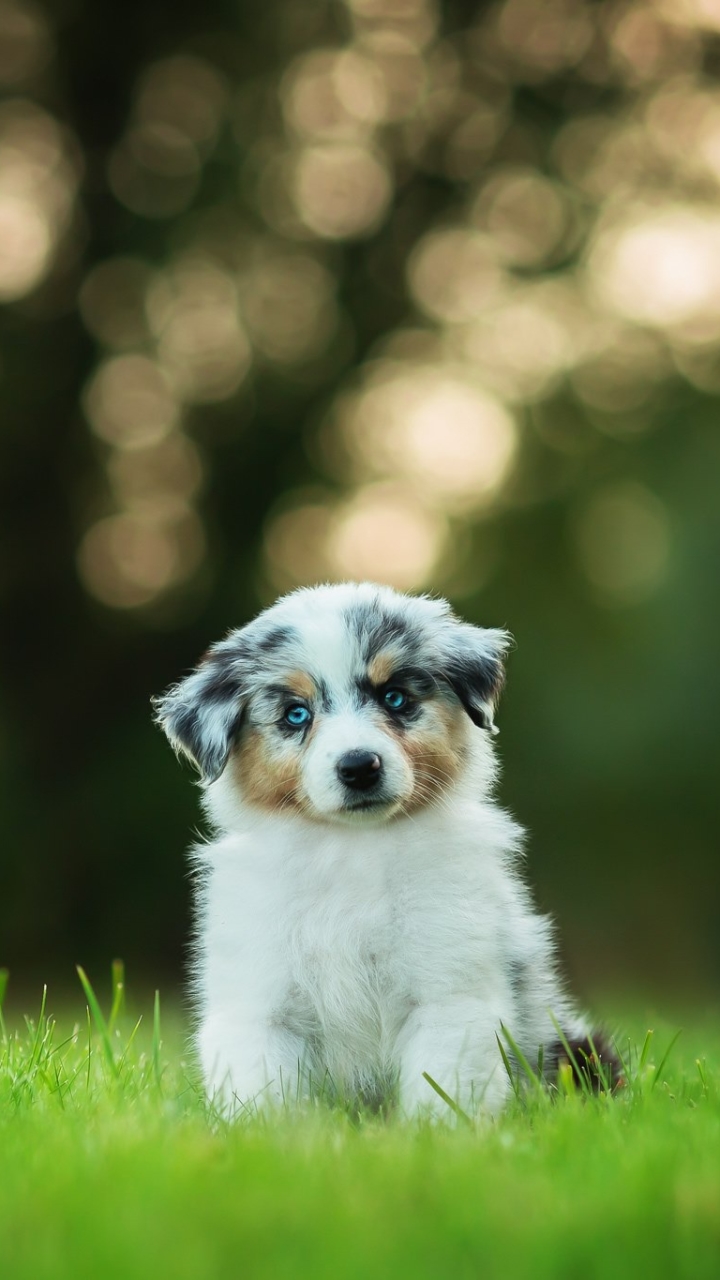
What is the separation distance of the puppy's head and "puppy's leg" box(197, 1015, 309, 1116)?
0.62 m

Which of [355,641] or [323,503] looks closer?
[355,641]

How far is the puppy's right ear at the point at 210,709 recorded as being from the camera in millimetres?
4461

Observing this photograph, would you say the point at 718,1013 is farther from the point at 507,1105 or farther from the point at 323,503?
the point at 323,503

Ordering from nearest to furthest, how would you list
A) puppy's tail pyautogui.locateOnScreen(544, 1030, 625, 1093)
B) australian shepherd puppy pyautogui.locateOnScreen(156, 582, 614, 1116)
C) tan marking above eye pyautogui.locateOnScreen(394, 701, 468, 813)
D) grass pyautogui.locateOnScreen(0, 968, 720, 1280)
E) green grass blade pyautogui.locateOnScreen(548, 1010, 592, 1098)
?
grass pyautogui.locateOnScreen(0, 968, 720, 1280)
green grass blade pyautogui.locateOnScreen(548, 1010, 592, 1098)
australian shepherd puppy pyautogui.locateOnScreen(156, 582, 614, 1116)
puppy's tail pyautogui.locateOnScreen(544, 1030, 625, 1093)
tan marking above eye pyautogui.locateOnScreen(394, 701, 468, 813)

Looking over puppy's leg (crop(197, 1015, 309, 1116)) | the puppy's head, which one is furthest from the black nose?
puppy's leg (crop(197, 1015, 309, 1116))

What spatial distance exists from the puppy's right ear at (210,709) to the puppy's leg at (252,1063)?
2.64ft

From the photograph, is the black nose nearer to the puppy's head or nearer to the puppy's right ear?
the puppy's head

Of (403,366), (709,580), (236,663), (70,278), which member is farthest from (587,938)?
(236,663)

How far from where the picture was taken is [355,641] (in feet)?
14.1

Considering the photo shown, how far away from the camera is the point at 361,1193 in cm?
261

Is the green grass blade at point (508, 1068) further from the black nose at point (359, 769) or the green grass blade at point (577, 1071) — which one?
the black nose at point (359, 769)

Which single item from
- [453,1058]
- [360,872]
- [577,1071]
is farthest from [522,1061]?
[360,872]

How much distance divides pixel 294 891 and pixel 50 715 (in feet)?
29.7

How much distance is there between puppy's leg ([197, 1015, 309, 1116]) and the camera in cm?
381
